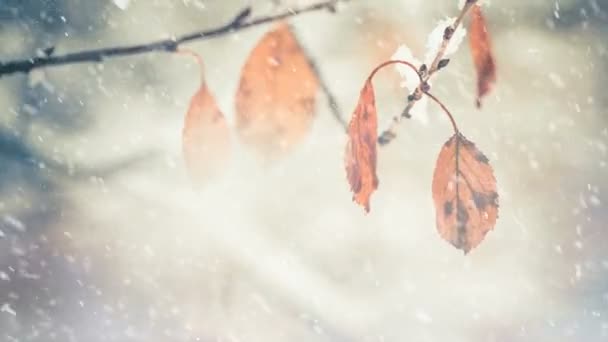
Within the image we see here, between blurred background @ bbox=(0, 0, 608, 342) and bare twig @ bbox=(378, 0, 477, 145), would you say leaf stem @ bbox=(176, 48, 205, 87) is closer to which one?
blurred background @ bbox=(0, 0, 608, 342)

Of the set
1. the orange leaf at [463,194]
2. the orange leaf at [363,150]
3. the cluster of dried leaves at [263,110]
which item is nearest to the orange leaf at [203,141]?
the cluster of dried leaves at [263,110]

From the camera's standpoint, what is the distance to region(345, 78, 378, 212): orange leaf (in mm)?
871

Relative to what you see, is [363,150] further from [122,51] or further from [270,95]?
[122,51]

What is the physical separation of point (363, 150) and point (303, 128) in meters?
0.08

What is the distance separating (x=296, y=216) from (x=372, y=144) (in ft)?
0.42

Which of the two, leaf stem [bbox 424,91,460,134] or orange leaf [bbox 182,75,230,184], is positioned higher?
leaf stem [bbox 424,91,460,134]

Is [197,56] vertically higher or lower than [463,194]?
higher

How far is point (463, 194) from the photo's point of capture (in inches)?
34.0

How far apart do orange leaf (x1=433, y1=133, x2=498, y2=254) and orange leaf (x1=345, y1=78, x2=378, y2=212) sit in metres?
0.08

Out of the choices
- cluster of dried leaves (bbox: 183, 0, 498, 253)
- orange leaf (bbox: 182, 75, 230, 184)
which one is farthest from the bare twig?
orange leaf (bbox: 182, 75, 230, 184)

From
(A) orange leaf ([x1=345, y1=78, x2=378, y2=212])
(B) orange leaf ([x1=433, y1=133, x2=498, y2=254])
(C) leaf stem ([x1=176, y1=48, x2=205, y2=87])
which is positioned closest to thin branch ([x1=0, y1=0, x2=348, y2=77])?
(C) leaf stem ([x1=176, y1=48, x2=205, y2=87])

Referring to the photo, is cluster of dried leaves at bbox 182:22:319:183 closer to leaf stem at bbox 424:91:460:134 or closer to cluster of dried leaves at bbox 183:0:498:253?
cluster of dried leaves at bbox 183:0:498:253

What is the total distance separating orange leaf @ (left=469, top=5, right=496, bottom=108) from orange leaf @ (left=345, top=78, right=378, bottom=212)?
0.13 metres

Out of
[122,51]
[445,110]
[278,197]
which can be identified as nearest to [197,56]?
[122,51]
